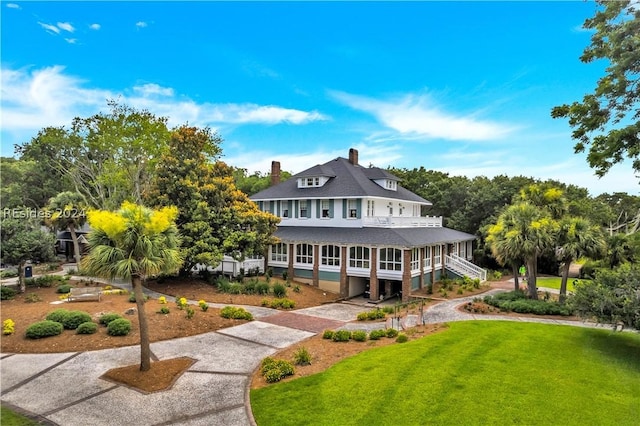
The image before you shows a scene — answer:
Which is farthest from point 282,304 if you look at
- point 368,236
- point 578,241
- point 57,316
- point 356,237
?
point 578,241

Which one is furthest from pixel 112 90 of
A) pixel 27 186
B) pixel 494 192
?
pixel 494 192

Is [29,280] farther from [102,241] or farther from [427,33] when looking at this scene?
[427,33]

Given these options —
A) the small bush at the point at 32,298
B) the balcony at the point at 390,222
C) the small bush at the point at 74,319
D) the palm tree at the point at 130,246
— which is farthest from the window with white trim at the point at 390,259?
the small bush at the point at 32,298

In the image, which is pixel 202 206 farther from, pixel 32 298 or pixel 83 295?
pixel 32 298

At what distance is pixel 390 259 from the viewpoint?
88.5 ft

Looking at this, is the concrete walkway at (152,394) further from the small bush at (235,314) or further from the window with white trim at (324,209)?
the window with white trim at (324,209)

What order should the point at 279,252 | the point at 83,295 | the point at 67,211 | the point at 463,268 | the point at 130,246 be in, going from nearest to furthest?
the point at 130,246, the point at 83,295, the point at 463,268, the point at 279,252, the point at 67,211

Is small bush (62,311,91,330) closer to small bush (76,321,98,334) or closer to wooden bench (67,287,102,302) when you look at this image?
small bush (76,321,98,334)

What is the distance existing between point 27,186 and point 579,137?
61.2 metres

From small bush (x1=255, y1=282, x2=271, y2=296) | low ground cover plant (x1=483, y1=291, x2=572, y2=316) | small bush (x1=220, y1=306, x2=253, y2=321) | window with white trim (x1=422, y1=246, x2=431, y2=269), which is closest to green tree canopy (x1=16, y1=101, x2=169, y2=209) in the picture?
small bush (x1=255, y1=282, x2=271, y2=296)

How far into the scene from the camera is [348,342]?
49.2ft

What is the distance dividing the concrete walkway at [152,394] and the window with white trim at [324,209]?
53.9ft

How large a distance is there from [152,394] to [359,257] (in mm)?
19196

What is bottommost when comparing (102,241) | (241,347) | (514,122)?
(241,347)
